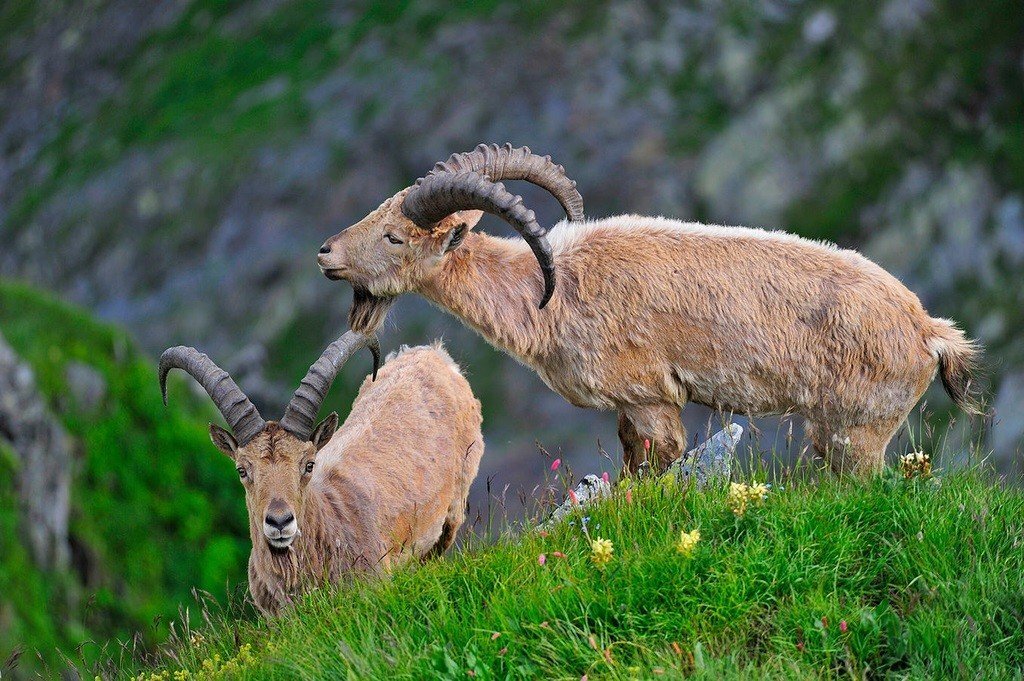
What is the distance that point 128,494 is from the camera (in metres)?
15.8

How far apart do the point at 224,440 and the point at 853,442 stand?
15.1 feet

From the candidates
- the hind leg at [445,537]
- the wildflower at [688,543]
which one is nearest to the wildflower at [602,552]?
the wildflower at [688,543]

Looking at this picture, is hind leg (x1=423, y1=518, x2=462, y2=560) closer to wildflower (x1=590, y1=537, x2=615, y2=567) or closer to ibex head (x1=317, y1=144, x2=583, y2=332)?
ibex head (x1=317, y1=144, x2=583, y2=332)

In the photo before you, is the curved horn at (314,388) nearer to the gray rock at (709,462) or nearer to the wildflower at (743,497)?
the gray rock at (709,462)

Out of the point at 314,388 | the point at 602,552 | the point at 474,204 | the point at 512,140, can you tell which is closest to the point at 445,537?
the point at 314,388

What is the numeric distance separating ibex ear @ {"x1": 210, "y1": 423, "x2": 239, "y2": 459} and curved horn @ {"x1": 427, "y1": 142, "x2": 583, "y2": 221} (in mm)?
2455

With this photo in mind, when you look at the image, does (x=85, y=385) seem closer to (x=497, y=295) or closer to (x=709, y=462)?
(x=497, y=295)

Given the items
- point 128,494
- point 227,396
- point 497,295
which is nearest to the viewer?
point 227,396

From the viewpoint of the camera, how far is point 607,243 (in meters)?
9.59

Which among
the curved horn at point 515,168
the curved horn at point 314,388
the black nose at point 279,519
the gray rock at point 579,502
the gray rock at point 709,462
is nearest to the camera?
the gray rock at point 579,502

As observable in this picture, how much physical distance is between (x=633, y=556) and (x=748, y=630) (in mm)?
799

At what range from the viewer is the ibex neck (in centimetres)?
931

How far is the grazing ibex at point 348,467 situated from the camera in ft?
29.0

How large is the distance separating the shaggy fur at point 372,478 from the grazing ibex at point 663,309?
1202 mm
